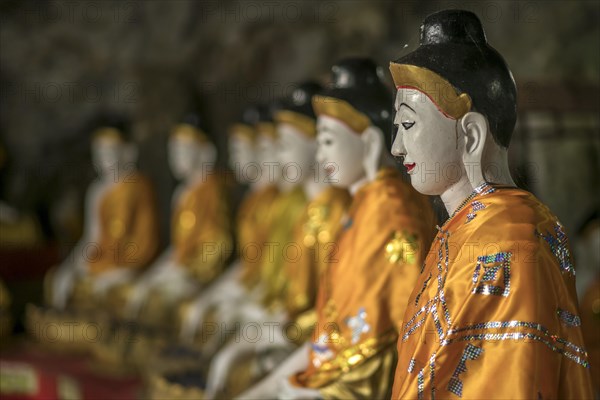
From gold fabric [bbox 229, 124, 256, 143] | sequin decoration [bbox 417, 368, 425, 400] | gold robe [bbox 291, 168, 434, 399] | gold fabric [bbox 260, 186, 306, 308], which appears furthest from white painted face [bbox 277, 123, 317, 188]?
sequin decoration [bbox 417, 368, 425, 400]

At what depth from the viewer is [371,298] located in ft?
5.88

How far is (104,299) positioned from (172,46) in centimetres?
304

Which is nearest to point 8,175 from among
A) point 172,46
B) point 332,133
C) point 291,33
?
point 172,46

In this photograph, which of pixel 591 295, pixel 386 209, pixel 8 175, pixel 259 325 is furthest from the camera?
pixel 8 175

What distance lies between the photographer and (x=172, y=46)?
6629mm

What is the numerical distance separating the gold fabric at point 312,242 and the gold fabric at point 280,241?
1.39ft

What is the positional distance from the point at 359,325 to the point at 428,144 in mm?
654

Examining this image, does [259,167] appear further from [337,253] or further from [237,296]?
[337,253]

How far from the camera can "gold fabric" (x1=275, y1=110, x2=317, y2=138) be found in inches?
115

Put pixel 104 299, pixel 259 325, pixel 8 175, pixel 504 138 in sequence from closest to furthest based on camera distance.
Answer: pixel 504 138 < pixel 259 325 < pixel 104 299 < pixel 8 175

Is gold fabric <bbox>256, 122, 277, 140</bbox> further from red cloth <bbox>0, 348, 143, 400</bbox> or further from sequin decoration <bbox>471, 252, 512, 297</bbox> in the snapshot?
sequin decoration <bbox>471, 252, 512, 297</bbox>

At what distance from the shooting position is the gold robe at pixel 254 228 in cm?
390

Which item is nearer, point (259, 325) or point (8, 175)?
point (259, 325)

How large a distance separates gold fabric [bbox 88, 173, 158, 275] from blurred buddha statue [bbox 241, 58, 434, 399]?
9.91 ft
